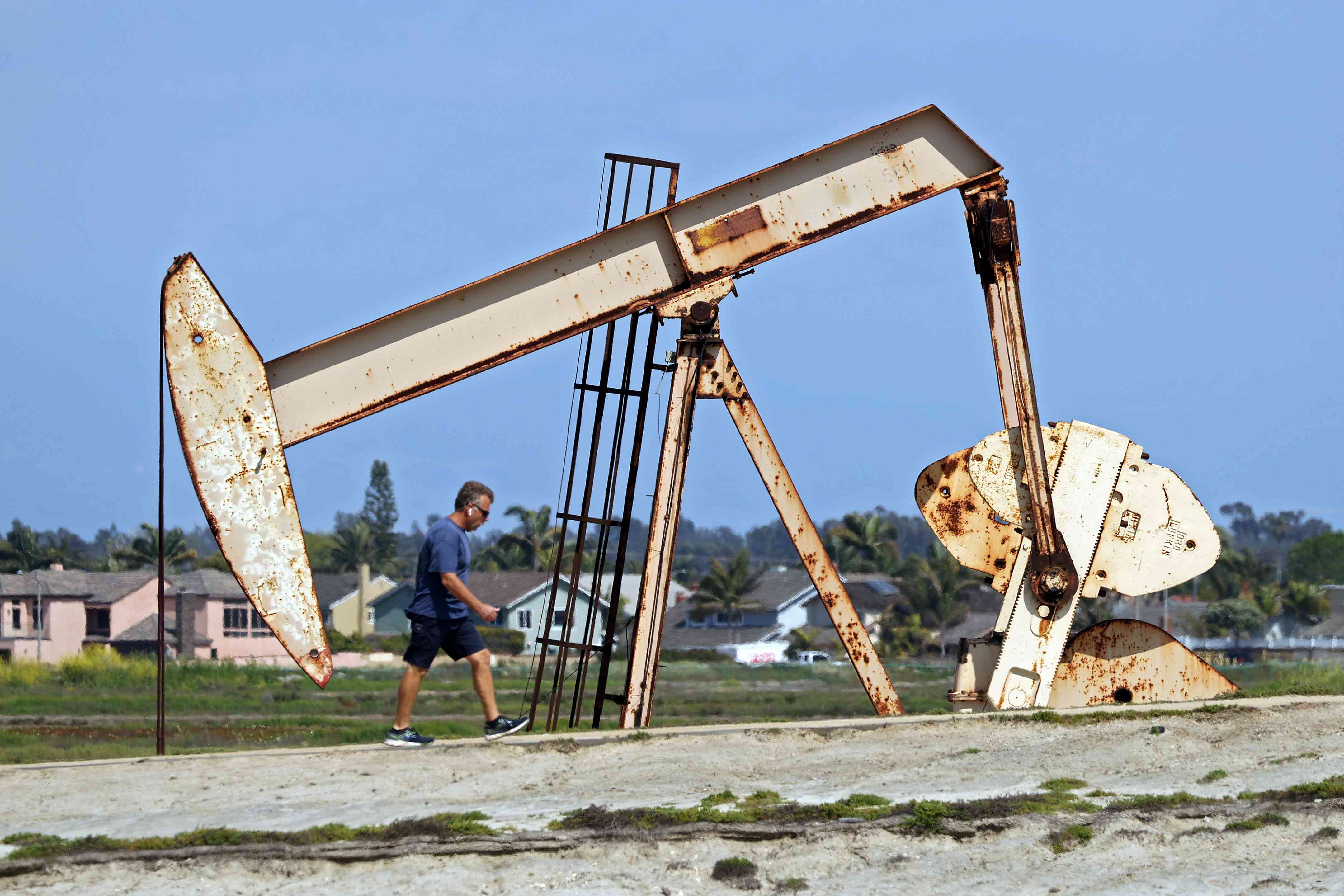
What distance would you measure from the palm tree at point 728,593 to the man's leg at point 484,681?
67893 millimetres

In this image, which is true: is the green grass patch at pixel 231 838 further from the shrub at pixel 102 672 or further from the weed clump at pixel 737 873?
the shrub at pixel 102 672

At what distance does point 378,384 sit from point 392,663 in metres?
52.7

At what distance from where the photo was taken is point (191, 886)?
5594mm

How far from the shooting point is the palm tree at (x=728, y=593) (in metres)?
76.8

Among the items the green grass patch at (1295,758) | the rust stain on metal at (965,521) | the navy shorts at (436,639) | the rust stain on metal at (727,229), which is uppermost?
Result: the rust stain on metal at (727,229)

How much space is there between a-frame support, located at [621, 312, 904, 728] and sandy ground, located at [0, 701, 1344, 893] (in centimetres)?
107

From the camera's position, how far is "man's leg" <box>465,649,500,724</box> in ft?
26.4

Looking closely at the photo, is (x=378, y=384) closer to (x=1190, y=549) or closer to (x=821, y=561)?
(x=821, y=561)

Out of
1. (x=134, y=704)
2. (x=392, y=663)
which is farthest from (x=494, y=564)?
(x=134, y=704)

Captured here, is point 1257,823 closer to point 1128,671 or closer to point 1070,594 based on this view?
point 1070,594

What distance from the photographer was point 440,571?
799 cm

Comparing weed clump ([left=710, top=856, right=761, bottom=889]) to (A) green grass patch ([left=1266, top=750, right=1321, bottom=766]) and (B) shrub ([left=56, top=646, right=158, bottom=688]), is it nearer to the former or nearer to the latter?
(A) green grass patch ([left=1266, top=750, right=1321, bottom=766])

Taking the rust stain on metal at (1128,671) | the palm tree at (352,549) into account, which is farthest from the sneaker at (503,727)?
the palm tree at (352,549)

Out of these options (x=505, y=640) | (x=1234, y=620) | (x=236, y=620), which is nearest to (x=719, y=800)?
(x=236, y=620)
